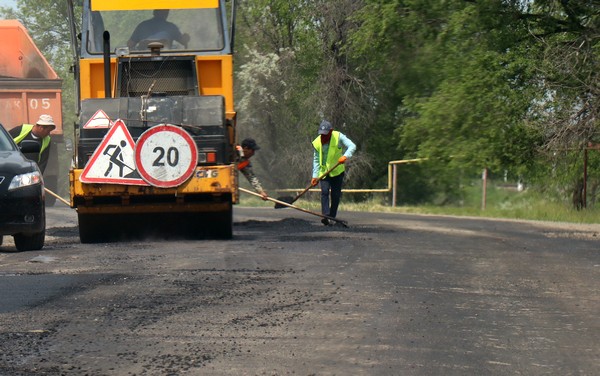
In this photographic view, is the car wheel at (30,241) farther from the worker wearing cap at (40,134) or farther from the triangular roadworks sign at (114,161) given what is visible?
the worker wearing cap at (40,134)

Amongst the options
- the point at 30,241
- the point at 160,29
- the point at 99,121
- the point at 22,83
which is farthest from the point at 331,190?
the point at 22,83

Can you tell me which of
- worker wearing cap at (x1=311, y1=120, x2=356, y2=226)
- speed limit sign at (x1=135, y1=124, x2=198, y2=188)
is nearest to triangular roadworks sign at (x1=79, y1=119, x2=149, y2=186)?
speed limit sign at (x1=135, y1=124, x2=198, y2=188)

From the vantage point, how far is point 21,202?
486 inches

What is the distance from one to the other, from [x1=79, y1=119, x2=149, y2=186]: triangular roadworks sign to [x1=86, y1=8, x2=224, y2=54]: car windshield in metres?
2.07

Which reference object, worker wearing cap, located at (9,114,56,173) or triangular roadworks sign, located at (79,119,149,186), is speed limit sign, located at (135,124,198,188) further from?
worker wearing cap, located at (9,114,56,173)

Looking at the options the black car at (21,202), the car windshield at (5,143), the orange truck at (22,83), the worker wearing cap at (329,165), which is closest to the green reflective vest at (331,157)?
the worker wearing cap at (329,165)

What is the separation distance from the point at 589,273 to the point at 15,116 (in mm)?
19548

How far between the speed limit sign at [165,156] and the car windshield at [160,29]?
6.51ft

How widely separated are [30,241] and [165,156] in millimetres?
1646

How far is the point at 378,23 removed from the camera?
2172 centimetres

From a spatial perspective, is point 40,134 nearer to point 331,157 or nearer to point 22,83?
point 331,157

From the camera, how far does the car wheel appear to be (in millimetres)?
12664

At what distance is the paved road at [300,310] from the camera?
5.69 meters

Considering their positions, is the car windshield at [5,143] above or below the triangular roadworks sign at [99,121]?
below
